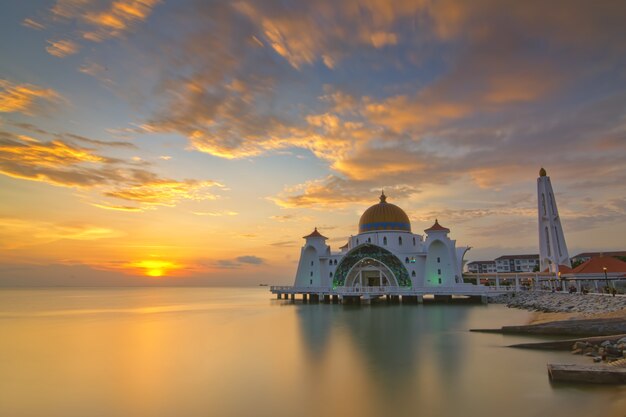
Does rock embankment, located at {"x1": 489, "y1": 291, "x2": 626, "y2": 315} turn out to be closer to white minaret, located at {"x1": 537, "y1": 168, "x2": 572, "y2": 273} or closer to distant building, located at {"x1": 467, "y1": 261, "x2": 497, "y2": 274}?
white minaret, located at {"x1": 537, "y1": 168, "x2": 572, "y2": 273}

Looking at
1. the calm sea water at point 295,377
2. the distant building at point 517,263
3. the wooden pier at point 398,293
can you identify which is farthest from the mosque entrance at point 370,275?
the distant building at point 517,263

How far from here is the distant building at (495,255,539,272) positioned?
102 m

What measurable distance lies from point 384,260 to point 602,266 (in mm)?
19878

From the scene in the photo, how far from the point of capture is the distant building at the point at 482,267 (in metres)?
111

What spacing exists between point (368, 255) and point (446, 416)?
3710cm

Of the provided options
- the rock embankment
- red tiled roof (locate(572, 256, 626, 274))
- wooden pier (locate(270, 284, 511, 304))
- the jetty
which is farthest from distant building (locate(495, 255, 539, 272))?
the jetty

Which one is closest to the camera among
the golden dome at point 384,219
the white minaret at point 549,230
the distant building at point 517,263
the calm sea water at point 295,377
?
the calm sea water at point 295,377

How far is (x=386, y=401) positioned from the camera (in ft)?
33.2

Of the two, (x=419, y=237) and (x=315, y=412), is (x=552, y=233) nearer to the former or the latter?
(x=419, y=237)

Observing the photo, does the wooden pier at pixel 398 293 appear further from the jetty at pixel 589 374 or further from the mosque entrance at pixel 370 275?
the jetty at pixel 589 374

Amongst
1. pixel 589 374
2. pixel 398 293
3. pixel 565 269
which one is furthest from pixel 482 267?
pixel 589 374

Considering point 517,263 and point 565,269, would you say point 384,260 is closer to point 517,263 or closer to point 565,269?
point 565,269

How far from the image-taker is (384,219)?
161 ft

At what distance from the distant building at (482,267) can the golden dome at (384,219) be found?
68780 mm
